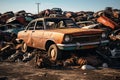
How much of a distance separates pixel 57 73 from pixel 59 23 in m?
2.83

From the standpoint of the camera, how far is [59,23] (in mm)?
9523

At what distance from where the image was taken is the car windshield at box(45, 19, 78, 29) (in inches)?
365

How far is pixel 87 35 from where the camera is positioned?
811 cm

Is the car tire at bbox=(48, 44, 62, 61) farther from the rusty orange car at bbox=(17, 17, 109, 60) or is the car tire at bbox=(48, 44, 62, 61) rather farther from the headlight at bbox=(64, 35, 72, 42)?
the headlight at bbox=(64, 35, 72, 42)

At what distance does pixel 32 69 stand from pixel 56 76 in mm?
1348

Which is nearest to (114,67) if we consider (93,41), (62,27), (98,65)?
(98,65)

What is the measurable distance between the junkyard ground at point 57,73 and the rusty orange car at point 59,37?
0.75 meters

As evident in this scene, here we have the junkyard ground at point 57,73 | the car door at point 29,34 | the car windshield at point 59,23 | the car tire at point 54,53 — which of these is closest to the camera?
the junkyard ground at point 57,73

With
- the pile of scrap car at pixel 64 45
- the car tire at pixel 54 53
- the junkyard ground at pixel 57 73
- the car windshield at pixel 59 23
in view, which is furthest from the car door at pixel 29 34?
the junkyard ground at pixel 57 73

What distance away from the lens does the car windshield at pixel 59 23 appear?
9.27m

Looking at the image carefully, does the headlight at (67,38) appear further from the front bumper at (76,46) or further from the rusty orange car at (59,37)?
the front bumper at (76,46)

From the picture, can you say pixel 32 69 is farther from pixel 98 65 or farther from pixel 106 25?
pixel 106 25

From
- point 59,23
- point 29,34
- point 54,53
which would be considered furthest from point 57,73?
point 29,34

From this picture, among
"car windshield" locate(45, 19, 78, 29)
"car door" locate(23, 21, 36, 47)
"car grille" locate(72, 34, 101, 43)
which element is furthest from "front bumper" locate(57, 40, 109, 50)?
"car door" locate(23, 21, 36, 47)
